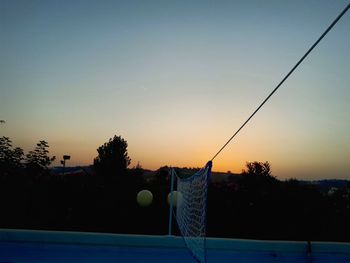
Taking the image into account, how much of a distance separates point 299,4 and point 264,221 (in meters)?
5.29

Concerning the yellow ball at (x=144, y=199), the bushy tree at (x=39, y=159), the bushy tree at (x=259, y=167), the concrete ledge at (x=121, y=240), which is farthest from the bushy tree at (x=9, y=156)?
the bushy tree at (x=259, y=167)

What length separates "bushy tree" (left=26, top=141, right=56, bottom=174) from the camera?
1144 cm

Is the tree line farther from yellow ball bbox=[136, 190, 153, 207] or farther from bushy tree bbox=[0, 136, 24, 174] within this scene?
yellow ball bbox=[136, 190, 153, 207]

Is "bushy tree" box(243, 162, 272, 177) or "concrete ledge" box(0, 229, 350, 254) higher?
"bushy tree" box(243, 162, 272, 177)

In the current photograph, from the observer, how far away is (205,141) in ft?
39.6

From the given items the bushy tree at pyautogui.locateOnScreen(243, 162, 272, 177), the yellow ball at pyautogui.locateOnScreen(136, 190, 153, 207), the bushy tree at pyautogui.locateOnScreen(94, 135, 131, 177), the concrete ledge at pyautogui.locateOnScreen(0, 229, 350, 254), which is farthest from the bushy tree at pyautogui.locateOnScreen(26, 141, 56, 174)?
the bushy tree at pyautogui.locateOnScreen(94, 135, 131, 177)

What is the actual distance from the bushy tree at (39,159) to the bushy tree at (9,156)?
36cm

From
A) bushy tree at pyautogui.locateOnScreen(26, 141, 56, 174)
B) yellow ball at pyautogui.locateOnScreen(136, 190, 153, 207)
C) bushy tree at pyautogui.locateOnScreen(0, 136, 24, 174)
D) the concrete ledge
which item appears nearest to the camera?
the concrete ledge

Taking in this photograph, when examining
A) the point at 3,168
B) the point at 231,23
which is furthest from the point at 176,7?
the point at 3,168

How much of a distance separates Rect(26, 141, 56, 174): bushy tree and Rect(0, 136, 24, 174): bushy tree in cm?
36

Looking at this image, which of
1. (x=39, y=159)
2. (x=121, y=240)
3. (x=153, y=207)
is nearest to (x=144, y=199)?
(x=153, y=207)

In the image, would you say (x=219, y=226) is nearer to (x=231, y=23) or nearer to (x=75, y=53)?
(x=231, y=23)

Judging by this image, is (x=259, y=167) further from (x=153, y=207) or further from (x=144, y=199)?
(x=144, y=199)

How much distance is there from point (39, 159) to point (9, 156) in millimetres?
1195
